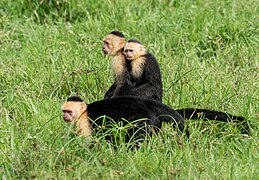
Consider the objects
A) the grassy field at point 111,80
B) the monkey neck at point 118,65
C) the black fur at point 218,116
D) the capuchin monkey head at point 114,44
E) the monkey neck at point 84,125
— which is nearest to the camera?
the grassy field at point 111,80

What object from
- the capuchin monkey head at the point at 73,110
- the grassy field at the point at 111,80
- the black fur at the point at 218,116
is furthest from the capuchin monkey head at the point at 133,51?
the capuchin monkey head at the point at 73,110

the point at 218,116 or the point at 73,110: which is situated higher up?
the point at 73,110

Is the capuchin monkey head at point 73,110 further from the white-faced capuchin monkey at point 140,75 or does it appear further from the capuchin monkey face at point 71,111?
the white-faced capuchin monkey at point 140,75

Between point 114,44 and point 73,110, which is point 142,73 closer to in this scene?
point 114,44

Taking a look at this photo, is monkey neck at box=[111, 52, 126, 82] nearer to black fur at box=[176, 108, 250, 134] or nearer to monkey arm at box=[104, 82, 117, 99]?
monkey arm at box=[104, 82, 117, 99]

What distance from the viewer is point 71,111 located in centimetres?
616

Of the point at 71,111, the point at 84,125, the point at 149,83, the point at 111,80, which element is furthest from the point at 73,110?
the point at 111,80

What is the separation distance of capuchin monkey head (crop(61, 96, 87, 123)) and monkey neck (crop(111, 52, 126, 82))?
3.46 ft

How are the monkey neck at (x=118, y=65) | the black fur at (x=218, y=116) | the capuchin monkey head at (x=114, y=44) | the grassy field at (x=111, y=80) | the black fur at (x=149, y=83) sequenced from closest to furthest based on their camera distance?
1. the grassy field at (x=111, y=80)
2. the black fur at (x=218, y=116)
3. the black fur at (x=149, y=83)
4. the monkey neck at (x=118, y=65)
5. the capuchin monkey head at (x=114, y=44)

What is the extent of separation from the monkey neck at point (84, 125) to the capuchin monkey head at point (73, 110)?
29 millimetres

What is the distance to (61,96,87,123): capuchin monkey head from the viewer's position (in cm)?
617

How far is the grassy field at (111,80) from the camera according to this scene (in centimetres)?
563

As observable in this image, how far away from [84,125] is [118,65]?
1.24m

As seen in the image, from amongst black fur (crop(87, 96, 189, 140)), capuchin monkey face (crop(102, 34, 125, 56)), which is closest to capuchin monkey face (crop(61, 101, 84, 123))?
black fur (crop(87, 96, 189, 140))
